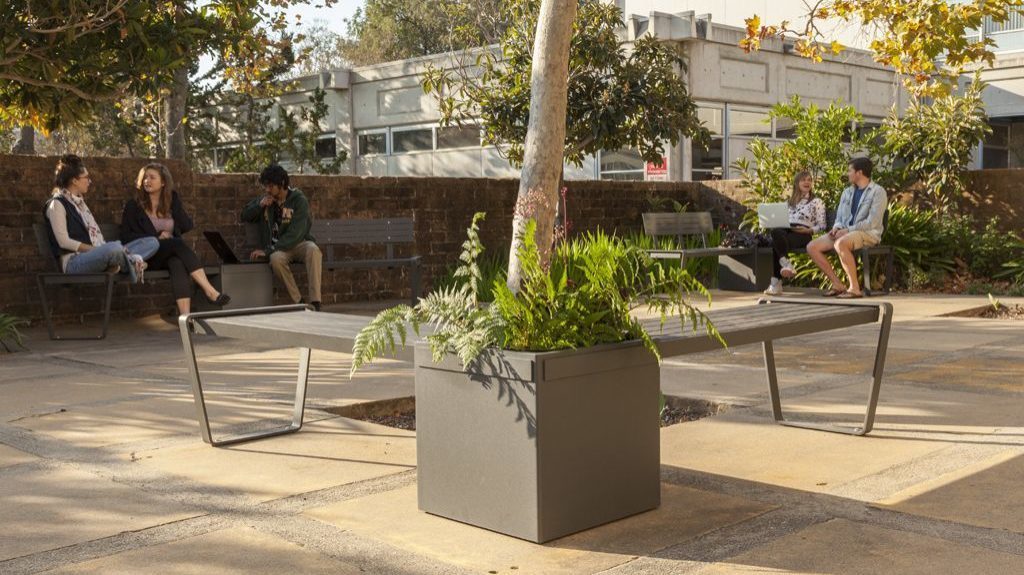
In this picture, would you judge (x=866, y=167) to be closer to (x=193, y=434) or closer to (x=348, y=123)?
(x=193, y=434)

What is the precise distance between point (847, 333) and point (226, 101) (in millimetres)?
22869

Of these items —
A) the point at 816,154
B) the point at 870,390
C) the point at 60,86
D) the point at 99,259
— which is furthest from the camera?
the point at 816,154

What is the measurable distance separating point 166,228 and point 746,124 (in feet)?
57.5

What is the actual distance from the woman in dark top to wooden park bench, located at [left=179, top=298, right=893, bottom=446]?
13.7 ft

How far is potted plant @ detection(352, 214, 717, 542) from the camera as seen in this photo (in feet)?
10.1

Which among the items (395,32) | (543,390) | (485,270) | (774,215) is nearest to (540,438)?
(543,390)

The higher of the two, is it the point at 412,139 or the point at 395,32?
the point at 395,32

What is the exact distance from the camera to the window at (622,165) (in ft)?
76.7

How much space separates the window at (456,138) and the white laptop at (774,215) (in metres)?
15.2

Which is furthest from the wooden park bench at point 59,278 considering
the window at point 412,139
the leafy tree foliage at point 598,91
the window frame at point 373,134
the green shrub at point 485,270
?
the window frame at point 373,134

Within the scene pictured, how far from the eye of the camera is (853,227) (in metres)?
11.4

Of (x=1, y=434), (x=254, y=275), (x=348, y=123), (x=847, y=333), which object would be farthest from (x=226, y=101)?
(x=1, y=434)

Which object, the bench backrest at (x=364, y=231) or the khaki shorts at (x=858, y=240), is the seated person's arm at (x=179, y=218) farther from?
the khaki shorts at (x=858, y=240)

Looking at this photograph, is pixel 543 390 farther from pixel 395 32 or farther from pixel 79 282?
pixel 395 32
